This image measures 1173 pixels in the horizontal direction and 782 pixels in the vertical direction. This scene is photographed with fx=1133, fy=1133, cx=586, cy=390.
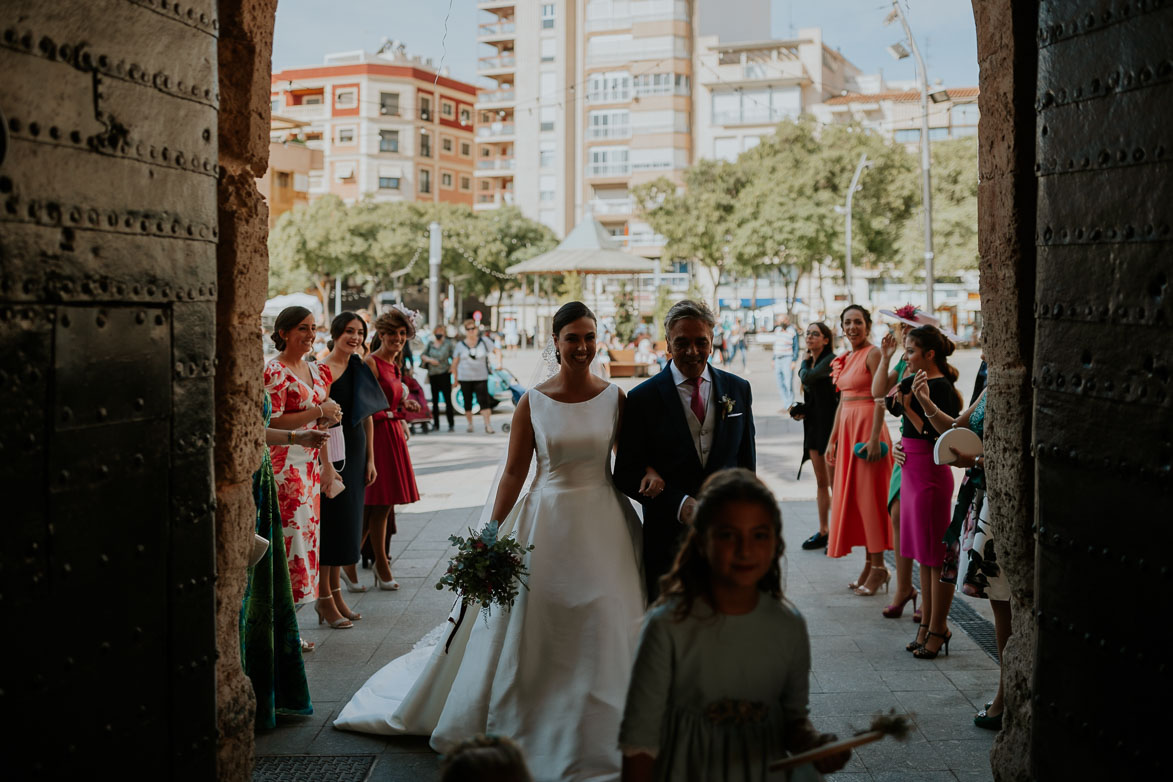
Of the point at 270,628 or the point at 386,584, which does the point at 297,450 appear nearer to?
the point at 270,628

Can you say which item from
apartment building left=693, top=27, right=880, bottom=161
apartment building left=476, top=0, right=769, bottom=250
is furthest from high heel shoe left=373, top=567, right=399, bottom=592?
apartment building left=693, top=27, right=880, bottom=161

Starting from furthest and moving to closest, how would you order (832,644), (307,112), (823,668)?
(307,112), (832,644), (823,668)

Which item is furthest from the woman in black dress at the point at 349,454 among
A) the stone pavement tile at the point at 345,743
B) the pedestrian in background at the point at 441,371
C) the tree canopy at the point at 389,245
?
the tree canopy at the point at 389,245

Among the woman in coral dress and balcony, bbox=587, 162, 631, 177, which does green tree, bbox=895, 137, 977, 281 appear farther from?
the woman in coral dress

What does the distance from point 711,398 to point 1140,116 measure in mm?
2038

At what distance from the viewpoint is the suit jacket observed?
459 cm

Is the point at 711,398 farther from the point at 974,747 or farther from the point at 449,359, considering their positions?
the point at 449,359

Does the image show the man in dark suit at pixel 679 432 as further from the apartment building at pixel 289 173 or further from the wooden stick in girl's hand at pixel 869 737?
the apartment building at pixel 289 173

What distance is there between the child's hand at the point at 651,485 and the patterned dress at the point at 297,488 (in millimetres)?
2174

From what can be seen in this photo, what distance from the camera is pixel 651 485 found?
14.7ft

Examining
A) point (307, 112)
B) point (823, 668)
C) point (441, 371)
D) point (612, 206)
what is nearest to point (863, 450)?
point (823, 668)

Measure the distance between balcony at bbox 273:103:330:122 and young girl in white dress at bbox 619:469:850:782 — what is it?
2670 inches

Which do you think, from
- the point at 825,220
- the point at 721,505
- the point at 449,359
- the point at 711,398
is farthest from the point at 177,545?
the point at 825,220

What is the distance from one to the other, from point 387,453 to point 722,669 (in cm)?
535
